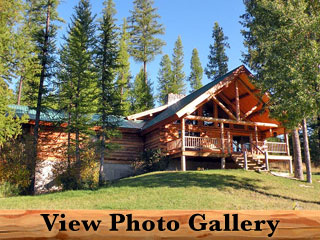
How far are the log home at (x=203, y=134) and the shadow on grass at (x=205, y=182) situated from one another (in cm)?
292

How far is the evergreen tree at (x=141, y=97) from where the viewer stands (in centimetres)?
3953

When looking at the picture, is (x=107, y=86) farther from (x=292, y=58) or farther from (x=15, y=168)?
(x=292, y=58)

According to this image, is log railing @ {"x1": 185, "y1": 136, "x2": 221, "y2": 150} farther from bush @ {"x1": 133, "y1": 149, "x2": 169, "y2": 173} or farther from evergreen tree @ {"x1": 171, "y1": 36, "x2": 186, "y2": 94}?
evergreen tree @ {"x1": 171, "y1": 36, "x2": 186, "y2": 94}

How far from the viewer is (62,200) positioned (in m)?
13.5

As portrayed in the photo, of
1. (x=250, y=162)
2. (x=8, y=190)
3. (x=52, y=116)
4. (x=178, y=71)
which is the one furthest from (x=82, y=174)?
(x=178, y=71)

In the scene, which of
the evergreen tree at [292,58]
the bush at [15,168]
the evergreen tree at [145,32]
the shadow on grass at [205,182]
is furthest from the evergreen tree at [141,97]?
the evergreen tree at [292,58]

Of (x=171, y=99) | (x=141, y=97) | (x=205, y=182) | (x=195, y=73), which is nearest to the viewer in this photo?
(x=205, y=182)

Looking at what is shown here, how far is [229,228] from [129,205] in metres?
9.11

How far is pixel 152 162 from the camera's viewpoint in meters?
22.5

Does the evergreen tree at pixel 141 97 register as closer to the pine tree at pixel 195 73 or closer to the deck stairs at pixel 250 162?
the pine tree at pixel 195 73

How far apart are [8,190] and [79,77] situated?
8.23m

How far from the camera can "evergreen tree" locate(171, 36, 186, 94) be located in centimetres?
4772

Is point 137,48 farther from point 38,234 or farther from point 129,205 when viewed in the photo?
point 38,234

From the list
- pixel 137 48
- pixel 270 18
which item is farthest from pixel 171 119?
pixel 137 48
